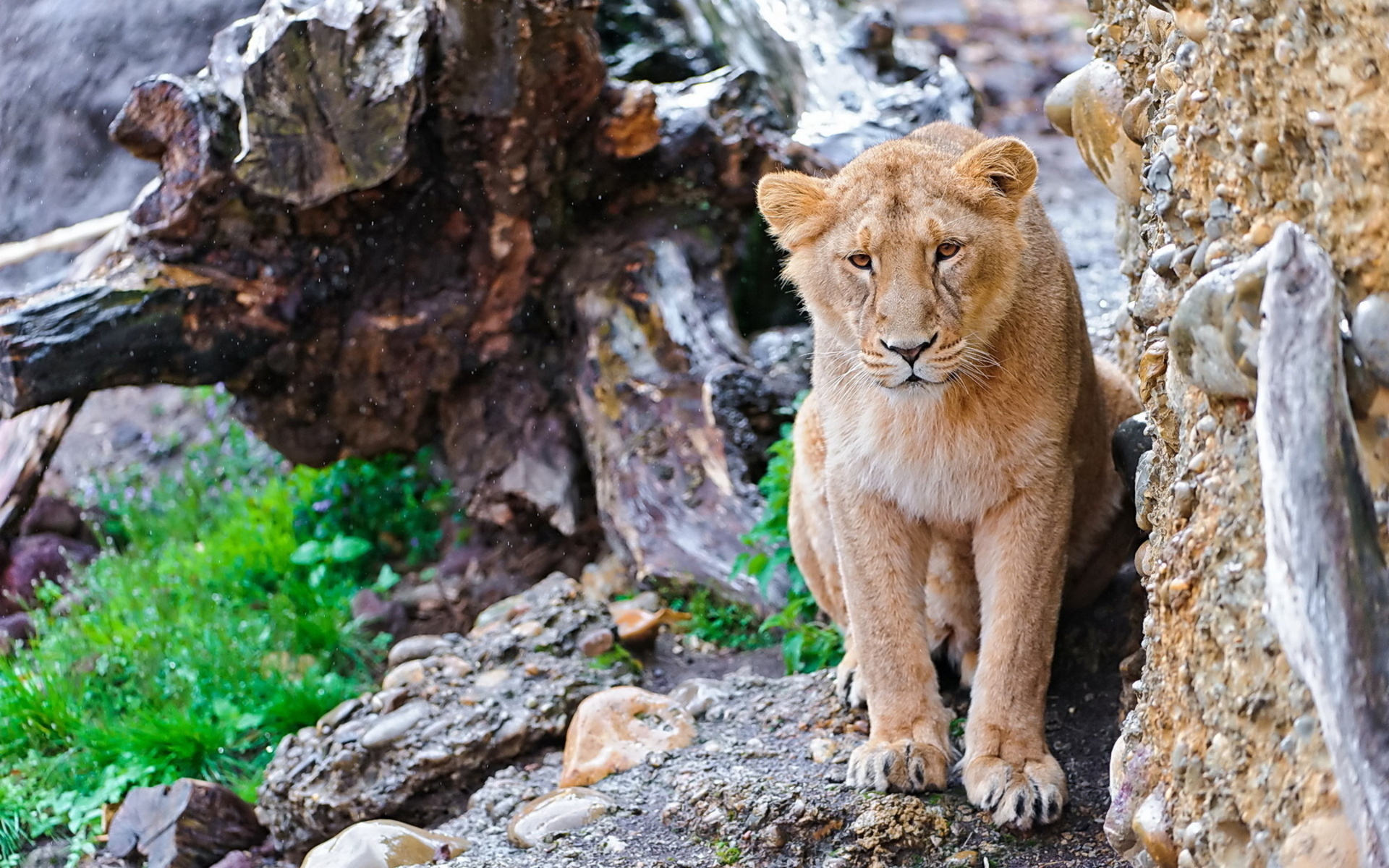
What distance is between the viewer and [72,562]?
8469mm

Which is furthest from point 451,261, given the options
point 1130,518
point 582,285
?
point 1130,518

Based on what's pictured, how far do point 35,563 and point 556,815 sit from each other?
17.8ft

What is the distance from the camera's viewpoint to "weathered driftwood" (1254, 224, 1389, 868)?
2.23 meters

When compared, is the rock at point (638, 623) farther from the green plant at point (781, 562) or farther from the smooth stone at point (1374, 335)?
the smooth stone at point (1374, 335)

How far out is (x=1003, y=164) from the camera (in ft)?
14.1

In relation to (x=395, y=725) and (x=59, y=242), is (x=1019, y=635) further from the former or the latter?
(x=59, y=242)

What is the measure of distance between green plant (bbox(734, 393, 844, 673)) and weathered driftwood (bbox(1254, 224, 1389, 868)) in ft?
12.5

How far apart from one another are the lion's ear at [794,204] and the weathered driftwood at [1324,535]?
2.21 m

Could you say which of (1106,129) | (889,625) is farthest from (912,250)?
(889,625)

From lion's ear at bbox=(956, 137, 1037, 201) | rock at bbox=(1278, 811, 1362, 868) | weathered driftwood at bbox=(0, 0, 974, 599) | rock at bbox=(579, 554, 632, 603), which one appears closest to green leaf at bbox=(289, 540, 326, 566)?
weathered driftwood at bbox=(0, 0, 974, 599)

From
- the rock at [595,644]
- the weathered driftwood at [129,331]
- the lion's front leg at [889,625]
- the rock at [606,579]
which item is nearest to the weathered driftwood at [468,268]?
the weathered driftwood at [129,331]

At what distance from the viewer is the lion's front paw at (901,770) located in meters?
4.25

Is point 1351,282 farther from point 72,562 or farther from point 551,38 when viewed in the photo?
point 72,562

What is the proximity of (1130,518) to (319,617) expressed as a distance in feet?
14.7
